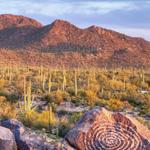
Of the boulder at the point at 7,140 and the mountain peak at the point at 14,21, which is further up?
the mountain peak at the point at 14,21

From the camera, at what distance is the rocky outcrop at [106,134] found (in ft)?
42.2

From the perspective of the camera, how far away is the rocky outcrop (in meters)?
12.9

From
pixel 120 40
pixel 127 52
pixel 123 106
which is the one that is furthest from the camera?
pixel 120 40

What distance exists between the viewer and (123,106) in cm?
3022

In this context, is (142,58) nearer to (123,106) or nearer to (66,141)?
(123,106)

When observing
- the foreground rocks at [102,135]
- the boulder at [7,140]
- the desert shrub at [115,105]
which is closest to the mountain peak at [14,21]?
the desert shrub at [115,105]

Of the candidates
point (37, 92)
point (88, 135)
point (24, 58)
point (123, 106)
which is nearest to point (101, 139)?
point (88, 135)

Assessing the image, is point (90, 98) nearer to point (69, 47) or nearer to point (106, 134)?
point (106, 134)

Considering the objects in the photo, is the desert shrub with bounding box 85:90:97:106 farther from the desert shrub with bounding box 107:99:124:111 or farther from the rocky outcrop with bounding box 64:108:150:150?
the rocky outcrop with bounding box 64:108:150:150

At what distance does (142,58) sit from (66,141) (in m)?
98.4

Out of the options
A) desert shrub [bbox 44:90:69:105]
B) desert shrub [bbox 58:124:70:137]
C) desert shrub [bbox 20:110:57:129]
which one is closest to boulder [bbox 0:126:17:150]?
desert shrub [bbox 58:124:70:137]

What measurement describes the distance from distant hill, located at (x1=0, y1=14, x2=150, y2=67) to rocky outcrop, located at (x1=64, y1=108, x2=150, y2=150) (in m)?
83.4

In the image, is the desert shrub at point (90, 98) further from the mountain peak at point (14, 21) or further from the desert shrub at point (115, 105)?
the mountain peak at point (14, 21)

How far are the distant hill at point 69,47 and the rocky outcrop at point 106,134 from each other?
3285 inches
